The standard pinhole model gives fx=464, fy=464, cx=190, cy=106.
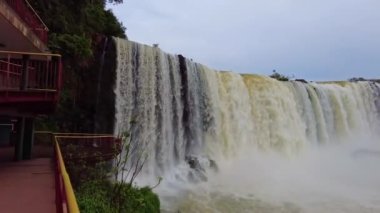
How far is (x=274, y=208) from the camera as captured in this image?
18.9 m

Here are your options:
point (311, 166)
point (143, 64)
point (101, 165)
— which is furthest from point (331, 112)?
point (101, 165)

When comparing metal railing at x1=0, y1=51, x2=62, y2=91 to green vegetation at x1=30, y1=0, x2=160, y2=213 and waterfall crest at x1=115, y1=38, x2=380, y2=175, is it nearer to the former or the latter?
waterfall crest at x1=115, y1=38, x2=380, y2=175

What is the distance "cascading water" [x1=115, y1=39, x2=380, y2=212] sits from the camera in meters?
21.1

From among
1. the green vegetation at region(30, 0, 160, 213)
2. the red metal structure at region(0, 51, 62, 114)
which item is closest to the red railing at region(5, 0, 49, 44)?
the red metal structure at region(0, 51, 62, 114)

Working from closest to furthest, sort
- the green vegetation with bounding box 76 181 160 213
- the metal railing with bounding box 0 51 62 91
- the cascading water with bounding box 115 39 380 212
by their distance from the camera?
the green vegetation with bounding box 76 181 160 213, the metal railing with bounding box 0 51 62 91, the cascading water with bounding box 115 39 380 212

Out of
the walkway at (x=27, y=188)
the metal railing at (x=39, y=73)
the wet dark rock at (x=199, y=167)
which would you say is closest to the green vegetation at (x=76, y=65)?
the wet dark rock at (x=199, y=167)

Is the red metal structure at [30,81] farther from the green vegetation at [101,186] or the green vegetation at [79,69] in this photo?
the green vegetation at [79,69]

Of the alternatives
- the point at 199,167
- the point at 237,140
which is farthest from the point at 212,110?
the point at 199,167

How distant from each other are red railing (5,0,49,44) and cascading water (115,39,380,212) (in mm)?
4757

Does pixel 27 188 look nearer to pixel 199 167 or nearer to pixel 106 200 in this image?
pixel 106 200

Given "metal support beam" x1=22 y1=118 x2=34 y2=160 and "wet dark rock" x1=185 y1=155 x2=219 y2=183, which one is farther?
"wet dark rock" x1=185 y1=155 x2=219 y2=183

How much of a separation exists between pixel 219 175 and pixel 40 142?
31.4 ft

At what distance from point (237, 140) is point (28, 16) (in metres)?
15.7

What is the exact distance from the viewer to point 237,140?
28.0 m
